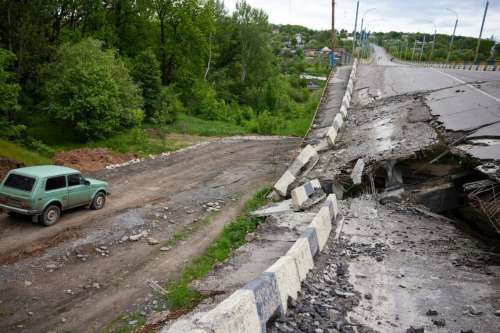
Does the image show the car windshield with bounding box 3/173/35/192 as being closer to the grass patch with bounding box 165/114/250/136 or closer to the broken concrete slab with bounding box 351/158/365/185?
the broken concrete slab with bounding box 351/158/365/185

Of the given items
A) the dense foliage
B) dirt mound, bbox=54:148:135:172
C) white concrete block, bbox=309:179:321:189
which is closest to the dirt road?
dirt mound, bbox=54:148:135:172

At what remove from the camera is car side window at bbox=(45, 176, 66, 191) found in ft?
35.5

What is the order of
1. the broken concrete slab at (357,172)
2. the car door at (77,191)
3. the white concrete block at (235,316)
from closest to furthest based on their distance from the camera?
the white concrete block at (235,316) → the broken concrete slab at (357,172) → the car door at (77,191)

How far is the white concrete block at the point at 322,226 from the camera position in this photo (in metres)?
5.92

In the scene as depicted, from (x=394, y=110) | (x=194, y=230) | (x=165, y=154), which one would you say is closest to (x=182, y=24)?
(x=165, y=154)

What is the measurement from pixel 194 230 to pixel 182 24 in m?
29.1

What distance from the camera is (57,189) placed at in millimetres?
11062

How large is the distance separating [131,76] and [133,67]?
2.04 metres

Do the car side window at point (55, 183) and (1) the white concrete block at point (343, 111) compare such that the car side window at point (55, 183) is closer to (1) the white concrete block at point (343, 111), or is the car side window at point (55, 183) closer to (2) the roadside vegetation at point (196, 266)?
(2) the roadside vegetation at point (196, 266)

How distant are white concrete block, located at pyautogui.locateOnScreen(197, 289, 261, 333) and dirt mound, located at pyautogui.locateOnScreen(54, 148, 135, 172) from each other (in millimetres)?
14550

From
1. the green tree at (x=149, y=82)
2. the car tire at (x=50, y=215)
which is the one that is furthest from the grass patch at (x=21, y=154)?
the green tree at (x=149, y=82)

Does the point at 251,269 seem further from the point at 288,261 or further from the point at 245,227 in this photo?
the point at 245,227

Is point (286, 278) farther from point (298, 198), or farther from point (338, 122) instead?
point (338, 122)

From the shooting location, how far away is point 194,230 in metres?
11.0
